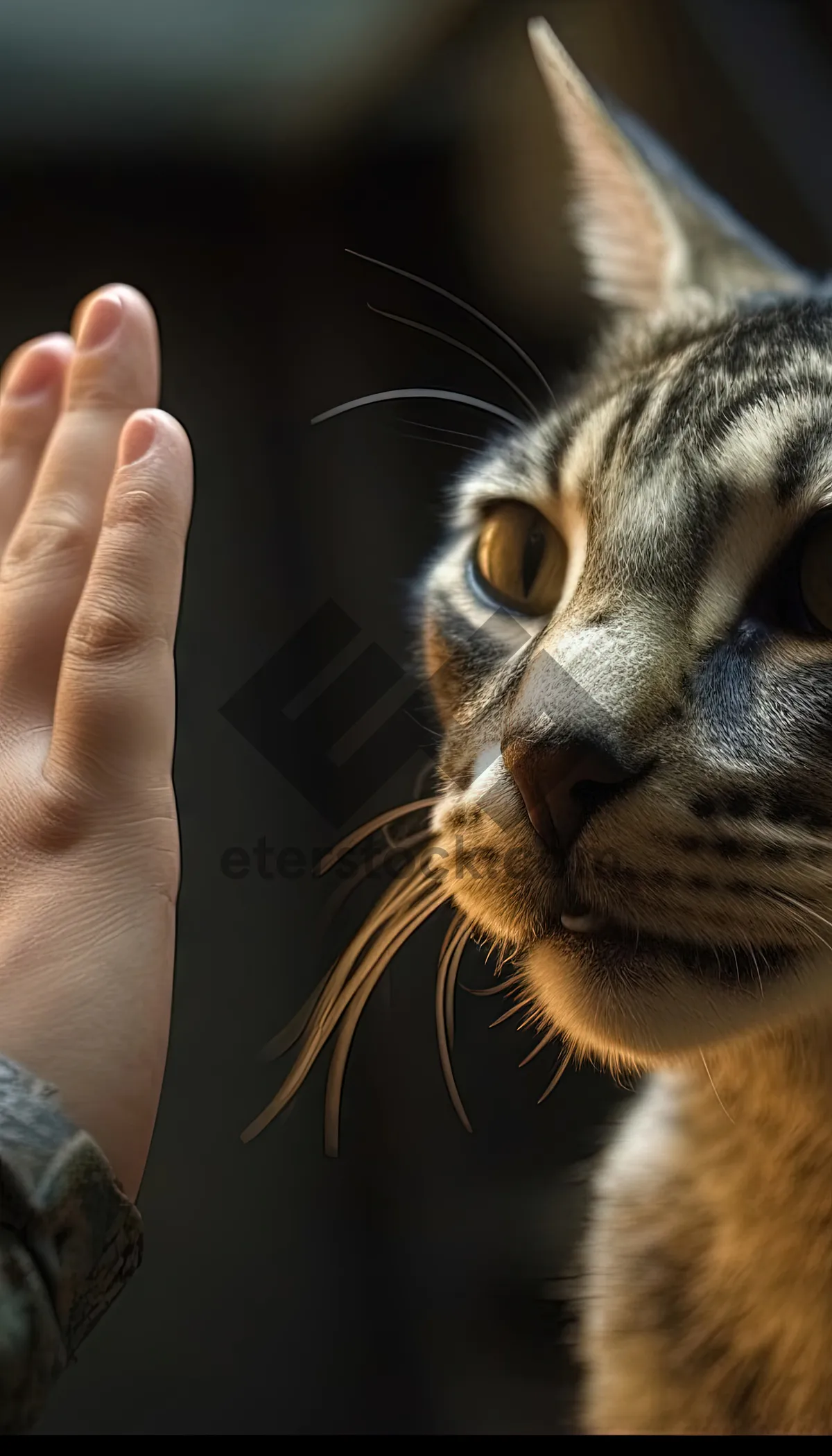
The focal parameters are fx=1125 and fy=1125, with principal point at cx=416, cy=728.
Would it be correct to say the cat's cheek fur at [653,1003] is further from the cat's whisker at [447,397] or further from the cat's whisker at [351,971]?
the cat's whisker at [447,397]

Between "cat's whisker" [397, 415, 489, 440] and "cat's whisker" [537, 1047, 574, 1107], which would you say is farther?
"cat's whisker" [397, 415, 489, 440]

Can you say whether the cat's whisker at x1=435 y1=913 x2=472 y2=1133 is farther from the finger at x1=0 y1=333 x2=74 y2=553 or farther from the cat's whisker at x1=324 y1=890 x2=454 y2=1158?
the finger at x1=0 y1=333 x2=74 y2=553

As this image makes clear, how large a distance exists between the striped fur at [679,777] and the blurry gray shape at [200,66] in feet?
0.41

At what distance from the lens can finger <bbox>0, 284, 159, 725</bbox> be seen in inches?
25.6

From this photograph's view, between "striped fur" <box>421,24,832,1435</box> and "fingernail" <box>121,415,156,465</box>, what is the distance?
0.22 metres

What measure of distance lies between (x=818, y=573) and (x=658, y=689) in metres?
0.11

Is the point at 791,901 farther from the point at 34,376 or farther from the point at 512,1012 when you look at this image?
the point at 34,376

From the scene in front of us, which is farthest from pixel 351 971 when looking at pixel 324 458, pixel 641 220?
pixel 641 220

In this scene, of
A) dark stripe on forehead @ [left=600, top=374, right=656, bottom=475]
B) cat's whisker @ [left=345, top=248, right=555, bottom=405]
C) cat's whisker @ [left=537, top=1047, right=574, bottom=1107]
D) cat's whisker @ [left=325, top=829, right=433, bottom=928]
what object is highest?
cat's whisker @ [left=345, top=248, right=555, bottom=405]

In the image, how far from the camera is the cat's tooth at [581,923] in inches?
22.3

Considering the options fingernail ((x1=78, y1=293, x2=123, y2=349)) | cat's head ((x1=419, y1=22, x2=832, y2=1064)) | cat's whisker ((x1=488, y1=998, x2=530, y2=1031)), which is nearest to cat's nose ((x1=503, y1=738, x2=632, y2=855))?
cat's head ((x1=419, y1=22, x2=832, y2=1064))

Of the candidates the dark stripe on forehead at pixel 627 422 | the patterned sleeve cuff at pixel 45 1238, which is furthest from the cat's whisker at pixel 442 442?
the patterned sleeve cuff at pixel 45 1238

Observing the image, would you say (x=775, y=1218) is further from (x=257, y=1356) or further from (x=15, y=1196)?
(x=15, y=1196)

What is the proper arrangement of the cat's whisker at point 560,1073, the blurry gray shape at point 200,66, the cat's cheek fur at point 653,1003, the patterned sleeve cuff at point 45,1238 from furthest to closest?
the blurry gray shape at point 200,66 < the cat's whisker at point 560,1073 < the cat's cheek fur at point 653,1003 < the patterned sleeve cuff at point 45,1238
